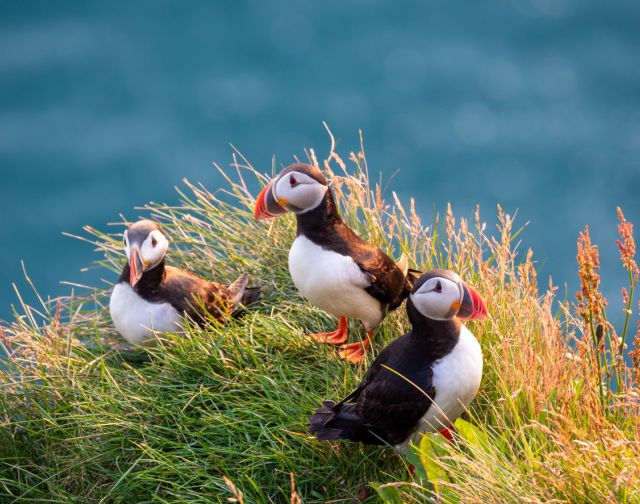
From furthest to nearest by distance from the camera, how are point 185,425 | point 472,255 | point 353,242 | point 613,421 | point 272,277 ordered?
point 272,277 < point 472,255 < point 353,242 < point 185,425 < point 613,421

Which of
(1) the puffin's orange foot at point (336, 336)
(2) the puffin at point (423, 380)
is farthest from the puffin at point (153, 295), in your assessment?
(2) the puffin at point (423, 380)

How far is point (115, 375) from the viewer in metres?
5.21

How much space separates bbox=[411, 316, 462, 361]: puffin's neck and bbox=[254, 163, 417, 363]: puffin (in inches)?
30.1

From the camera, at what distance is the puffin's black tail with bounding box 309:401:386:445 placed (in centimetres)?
401

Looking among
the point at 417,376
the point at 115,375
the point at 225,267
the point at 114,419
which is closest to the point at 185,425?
the point at 114,419

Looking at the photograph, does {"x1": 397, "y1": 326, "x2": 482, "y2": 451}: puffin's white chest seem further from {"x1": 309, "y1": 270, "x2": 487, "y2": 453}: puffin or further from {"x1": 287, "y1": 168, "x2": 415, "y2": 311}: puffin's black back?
{"x1": 287, "y1": 168, "x2": 415, "y2": 311}: puffin's black back

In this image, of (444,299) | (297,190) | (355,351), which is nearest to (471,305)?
(444,299)

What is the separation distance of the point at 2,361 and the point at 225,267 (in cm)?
157

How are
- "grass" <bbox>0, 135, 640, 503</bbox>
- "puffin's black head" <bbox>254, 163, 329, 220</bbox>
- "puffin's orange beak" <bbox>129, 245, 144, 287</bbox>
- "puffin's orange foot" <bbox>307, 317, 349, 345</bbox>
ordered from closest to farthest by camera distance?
"grass" <bbox>0, 135, 640, 503</bbox>, "puffin's black head" <bbox>254, 163, 329, 220</bbox>, "puffin's orange beak" <bbox>129, 245, 144, 287</bbox>, "puffin's orange foot" <bbox>307, 317, 349, 345</bbox>

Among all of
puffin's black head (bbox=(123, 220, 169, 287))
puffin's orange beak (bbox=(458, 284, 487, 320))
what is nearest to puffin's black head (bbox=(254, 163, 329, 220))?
puffin's black head (bbox=(123, 220, 169, 287))

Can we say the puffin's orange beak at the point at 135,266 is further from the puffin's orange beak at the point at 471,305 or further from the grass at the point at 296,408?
the puffin's orange beak at the point at 471,305

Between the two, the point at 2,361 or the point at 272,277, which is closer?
the point at 2,361

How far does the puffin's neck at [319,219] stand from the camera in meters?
4.91

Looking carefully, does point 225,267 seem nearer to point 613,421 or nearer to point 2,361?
point 2,361
